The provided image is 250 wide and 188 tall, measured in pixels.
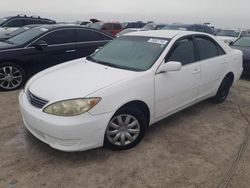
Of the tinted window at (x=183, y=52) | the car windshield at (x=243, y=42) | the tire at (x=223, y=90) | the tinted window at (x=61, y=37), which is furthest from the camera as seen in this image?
the car windshield at (x=243, y=42)

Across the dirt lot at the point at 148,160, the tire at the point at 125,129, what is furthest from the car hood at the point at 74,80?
the dirt lot at the point at 148,160

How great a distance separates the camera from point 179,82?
398cm

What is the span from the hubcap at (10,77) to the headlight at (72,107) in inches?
126

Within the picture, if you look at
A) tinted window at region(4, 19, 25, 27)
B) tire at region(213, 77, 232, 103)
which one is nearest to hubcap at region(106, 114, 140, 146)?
tire at region(213, 77, 232, 103)

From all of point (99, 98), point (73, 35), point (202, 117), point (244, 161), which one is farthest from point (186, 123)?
point (73, 35)

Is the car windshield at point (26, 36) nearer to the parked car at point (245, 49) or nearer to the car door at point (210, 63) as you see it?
the car door at point (210, 63)

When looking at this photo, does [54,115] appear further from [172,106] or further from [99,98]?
[172,106]

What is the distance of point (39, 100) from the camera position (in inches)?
128

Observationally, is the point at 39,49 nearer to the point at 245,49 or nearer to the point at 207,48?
the point at 207,48

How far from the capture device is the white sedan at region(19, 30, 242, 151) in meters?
3.04

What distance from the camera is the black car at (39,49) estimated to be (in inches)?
227

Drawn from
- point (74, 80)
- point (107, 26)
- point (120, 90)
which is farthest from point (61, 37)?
point (107, 26)

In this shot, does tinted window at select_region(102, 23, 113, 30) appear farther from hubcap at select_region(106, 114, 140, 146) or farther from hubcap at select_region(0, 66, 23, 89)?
hubcap at select_region(106, 114, 140, 146)

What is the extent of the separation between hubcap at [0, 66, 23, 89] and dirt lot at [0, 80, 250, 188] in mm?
1563
